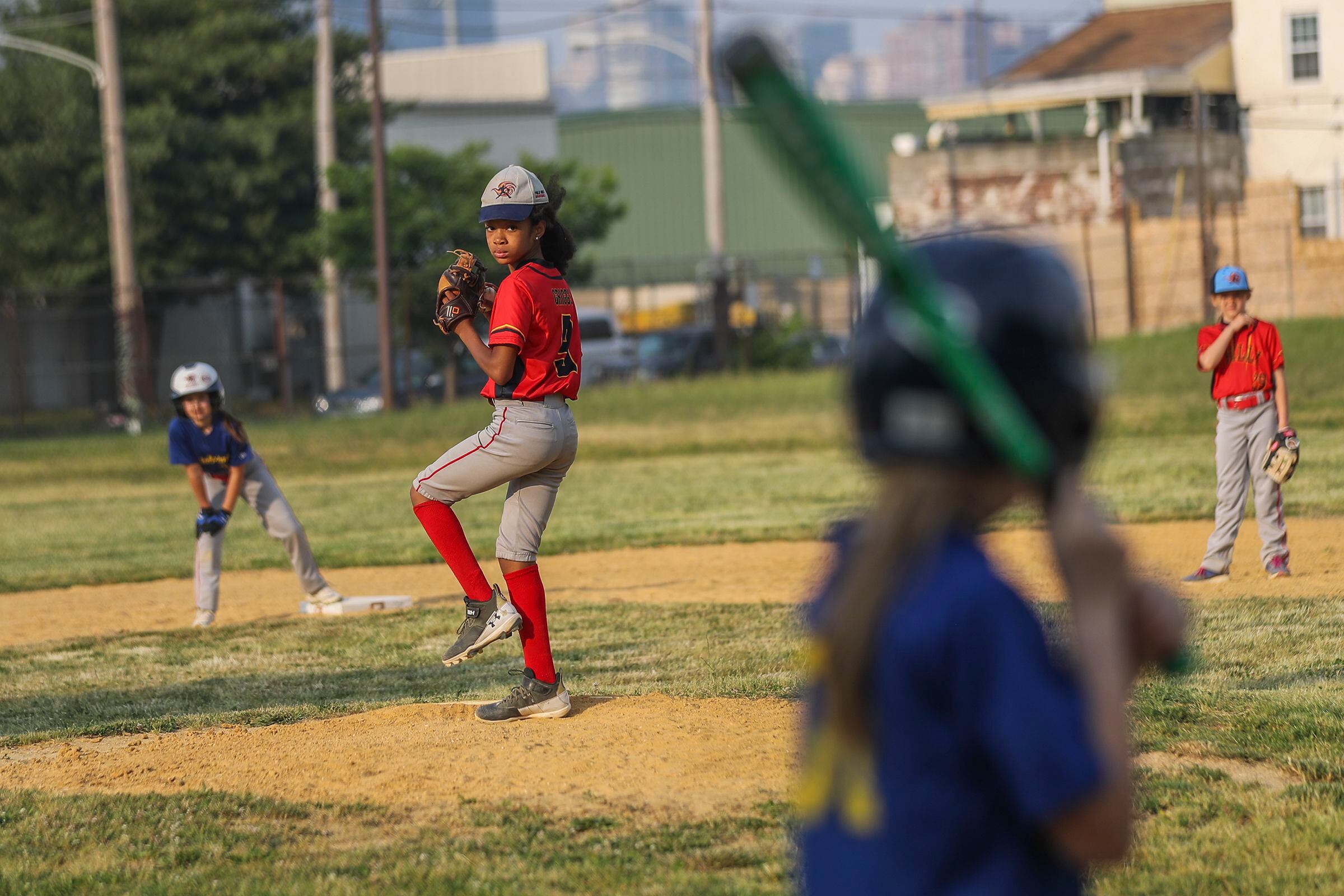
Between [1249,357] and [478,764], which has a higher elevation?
[1249,357]

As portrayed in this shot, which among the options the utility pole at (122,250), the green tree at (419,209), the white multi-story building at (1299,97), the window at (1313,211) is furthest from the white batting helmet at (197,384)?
the window at (1313,211)

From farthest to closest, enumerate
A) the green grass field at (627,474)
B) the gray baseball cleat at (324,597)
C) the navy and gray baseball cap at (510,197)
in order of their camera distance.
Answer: the green grass field at (627,474) → the gray baseball cleat at (324,597) → the navy and gray baseball cap at (510,197)

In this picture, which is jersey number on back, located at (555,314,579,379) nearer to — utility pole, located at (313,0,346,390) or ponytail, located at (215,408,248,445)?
ponytail, located at (215,408,248,445)

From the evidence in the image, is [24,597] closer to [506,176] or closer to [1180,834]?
[506,176]

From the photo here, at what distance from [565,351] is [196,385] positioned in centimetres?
427

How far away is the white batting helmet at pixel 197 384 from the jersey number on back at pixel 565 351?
4054mm

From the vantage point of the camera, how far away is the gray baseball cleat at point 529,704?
20.3ft

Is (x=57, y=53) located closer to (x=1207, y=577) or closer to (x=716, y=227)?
(x=716, y=227)

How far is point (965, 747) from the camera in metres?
1.90

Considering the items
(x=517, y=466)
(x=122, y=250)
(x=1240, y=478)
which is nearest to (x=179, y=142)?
(x=122, y=250)

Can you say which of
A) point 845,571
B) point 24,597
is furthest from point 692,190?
point 845,571

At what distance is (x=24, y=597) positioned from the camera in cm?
1205

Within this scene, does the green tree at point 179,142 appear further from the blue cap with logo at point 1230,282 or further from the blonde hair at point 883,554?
the blonde hair at point 883,554

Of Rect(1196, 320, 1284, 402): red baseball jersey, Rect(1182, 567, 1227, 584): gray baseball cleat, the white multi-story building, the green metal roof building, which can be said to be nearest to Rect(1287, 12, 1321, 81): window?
the white multi-story building
